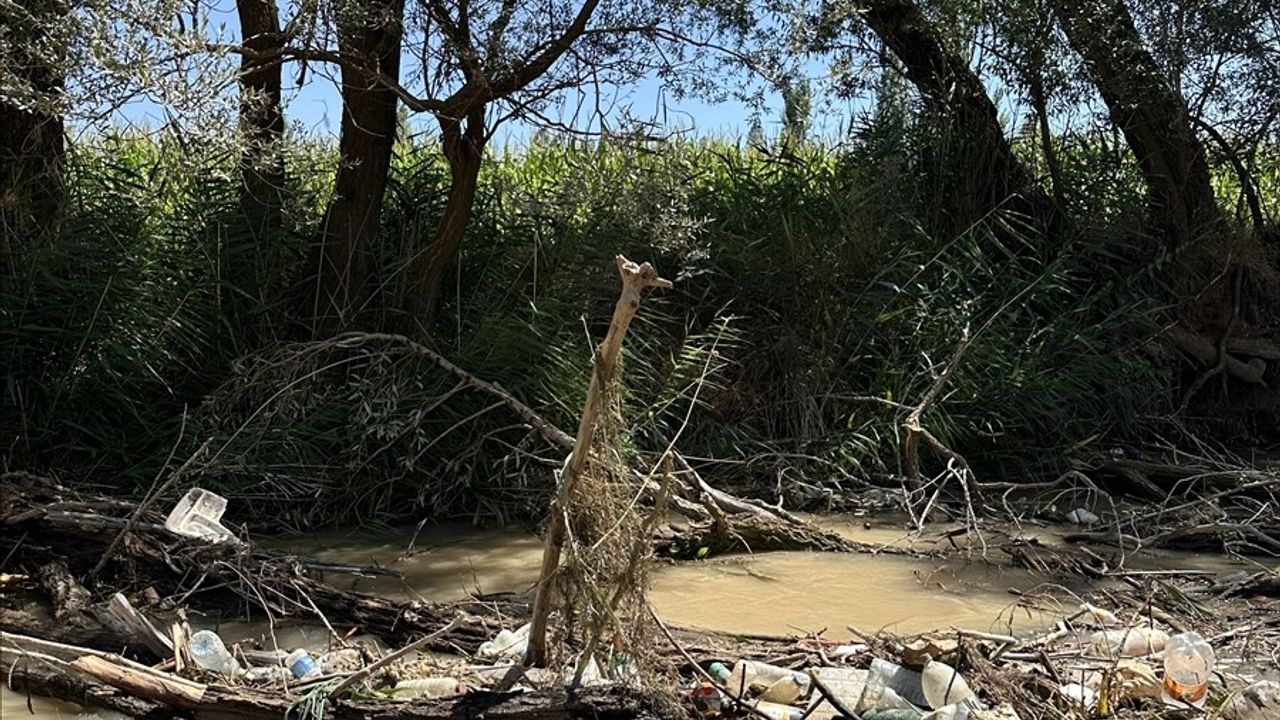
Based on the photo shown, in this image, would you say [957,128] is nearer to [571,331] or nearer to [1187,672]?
[571,331]

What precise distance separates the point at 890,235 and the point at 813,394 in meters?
1.26

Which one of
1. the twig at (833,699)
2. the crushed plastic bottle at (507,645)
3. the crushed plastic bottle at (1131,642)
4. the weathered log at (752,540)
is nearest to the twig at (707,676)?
the twig at (833,699)

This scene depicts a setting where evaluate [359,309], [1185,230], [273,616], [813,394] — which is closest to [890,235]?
[813,394]

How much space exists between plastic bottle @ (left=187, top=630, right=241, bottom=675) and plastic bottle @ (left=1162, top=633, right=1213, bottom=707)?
2.59 metres

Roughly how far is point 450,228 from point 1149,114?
14.9 ft

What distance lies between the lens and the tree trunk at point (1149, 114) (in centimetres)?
808

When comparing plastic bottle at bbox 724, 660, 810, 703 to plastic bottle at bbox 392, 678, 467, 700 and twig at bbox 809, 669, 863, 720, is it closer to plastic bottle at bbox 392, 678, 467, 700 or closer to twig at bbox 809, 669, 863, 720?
twig at bbox 809, 669, 863, 720

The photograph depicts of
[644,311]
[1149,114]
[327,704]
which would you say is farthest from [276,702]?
[1149,114]

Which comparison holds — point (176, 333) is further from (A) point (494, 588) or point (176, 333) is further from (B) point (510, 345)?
(A) point (494, 588)

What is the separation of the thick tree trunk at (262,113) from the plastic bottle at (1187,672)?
14.2 ft

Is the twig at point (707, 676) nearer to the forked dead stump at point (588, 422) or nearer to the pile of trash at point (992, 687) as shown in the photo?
the pile of trash at point (992, 687)

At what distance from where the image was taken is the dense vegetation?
640cm

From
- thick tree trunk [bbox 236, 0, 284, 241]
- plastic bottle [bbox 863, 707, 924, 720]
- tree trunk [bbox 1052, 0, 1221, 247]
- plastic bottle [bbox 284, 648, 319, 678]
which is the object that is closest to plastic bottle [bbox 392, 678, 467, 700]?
plastic bottle [bbox 284, 648, 319, 678]

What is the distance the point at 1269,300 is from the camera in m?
9.24
